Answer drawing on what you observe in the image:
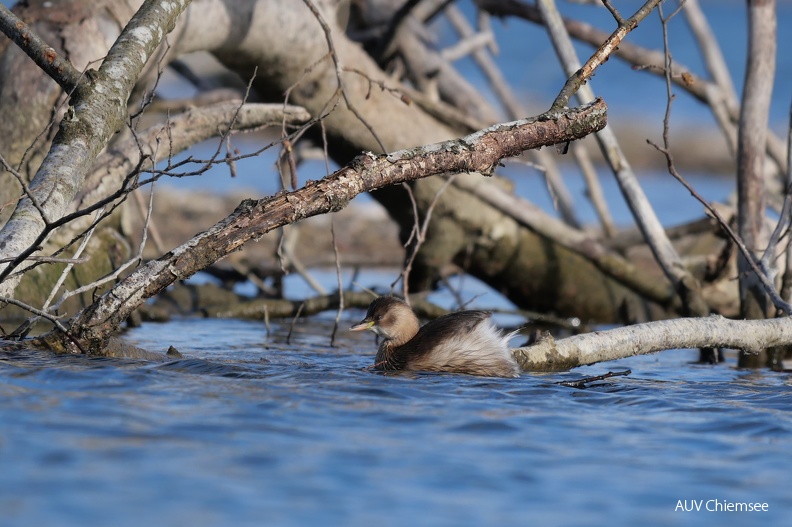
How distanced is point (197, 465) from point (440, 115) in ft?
17.2

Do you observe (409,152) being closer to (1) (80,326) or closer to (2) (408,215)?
(1) (80,326)

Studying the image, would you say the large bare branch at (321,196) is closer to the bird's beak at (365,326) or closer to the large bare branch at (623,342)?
the large bare branch at (623,342)

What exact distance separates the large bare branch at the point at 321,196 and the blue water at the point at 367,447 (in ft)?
0.77

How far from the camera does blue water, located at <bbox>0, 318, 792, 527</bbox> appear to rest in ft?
10.3

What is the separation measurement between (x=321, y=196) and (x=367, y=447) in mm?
1327

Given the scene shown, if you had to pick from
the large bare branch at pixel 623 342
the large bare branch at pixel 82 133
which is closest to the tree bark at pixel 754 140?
the large bare branch at pixel 623 342

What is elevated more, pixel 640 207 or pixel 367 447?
pixel 640 207

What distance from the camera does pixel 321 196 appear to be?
465cm

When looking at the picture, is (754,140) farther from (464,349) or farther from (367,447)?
(367,447)

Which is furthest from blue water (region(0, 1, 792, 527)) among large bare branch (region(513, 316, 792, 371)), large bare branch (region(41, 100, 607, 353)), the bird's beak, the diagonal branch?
the diagonal branch

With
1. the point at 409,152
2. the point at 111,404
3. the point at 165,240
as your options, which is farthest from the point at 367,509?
the point at 165,240

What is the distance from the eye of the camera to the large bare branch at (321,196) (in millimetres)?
4664

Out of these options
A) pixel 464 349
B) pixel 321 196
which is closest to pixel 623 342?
pixel 464 349

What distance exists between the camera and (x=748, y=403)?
4.66 meters
